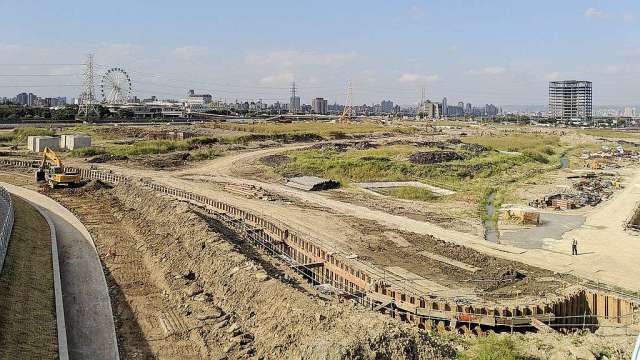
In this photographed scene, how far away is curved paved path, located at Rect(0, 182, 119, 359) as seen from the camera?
19.5 meters

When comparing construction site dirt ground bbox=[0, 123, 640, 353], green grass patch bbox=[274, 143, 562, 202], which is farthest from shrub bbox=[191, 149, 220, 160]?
construction site dirt ground bbox=[0, 123, 640, 353]

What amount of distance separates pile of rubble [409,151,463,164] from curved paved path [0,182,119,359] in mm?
45780

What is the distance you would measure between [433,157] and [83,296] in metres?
56.7

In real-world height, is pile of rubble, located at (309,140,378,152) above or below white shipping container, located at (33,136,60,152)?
below

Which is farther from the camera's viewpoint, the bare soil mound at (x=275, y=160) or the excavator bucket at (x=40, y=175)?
the bare soil mound at (x=275, y=160)

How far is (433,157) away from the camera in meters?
74.2

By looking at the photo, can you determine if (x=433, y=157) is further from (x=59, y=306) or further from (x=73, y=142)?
(x=59, y=306)

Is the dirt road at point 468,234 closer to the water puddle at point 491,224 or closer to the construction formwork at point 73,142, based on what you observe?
the water puddle at point 491,224

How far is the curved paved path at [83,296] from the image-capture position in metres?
19.5

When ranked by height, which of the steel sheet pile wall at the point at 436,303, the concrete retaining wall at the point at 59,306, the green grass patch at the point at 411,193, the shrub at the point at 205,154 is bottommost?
the steel sheet pile wall at the point at 436,303

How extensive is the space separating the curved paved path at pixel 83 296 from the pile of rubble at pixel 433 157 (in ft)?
150

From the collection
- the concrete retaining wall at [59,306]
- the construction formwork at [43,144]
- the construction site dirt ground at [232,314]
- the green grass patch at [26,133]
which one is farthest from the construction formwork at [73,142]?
the construction site dirt ground at [232,314]

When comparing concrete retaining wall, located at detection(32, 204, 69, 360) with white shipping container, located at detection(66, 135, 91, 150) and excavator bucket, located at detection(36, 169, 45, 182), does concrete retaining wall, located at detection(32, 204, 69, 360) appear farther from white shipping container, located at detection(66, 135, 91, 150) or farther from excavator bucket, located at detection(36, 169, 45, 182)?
white shipping container, located at detection(66, 135, 91, 150)

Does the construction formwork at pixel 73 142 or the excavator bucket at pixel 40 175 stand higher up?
the construction formwork at pixel 73 142
